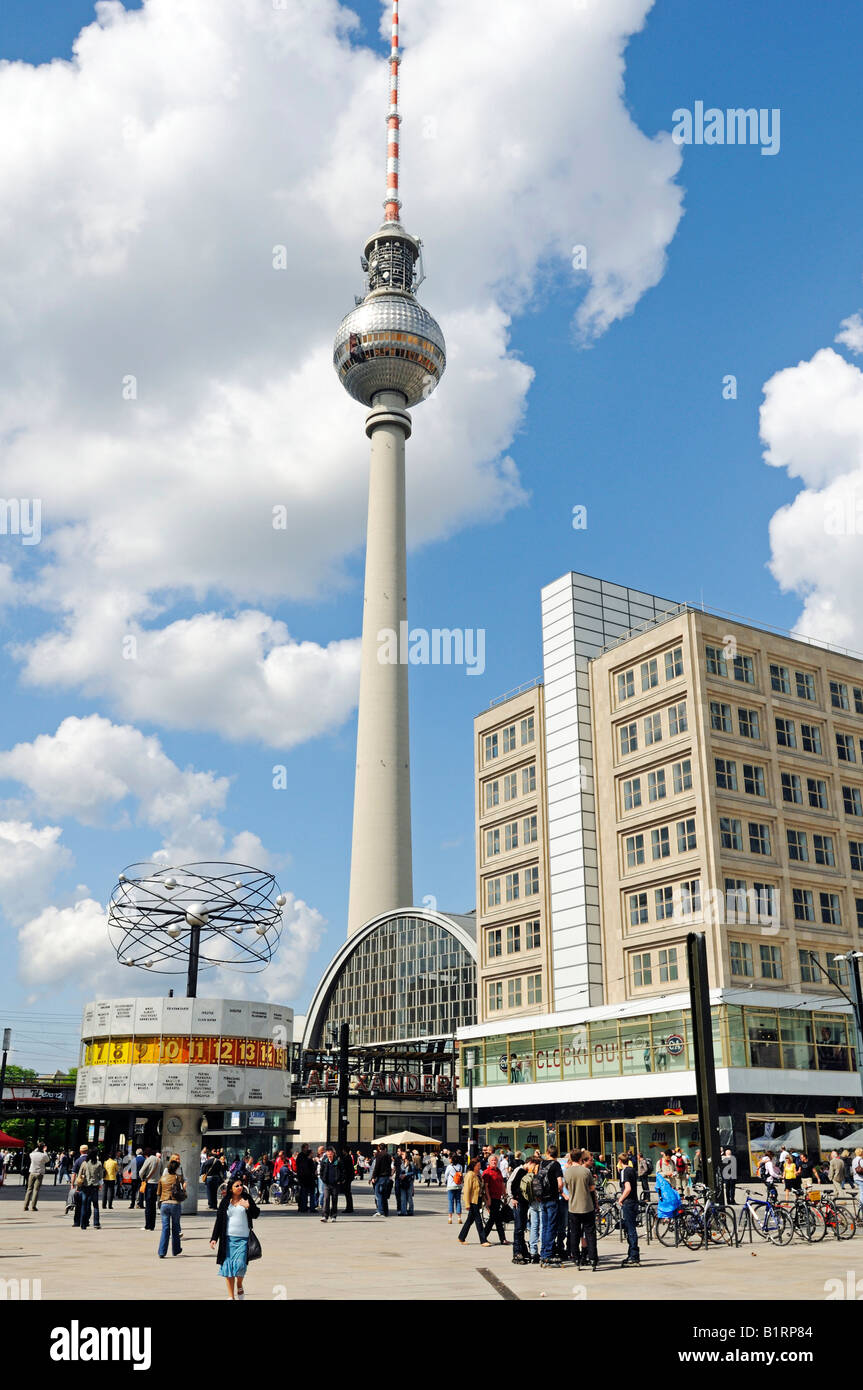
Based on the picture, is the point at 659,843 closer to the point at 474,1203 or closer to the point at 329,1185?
the point at 329,1185

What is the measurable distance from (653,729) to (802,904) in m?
10.4

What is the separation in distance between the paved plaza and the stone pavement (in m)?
0.02

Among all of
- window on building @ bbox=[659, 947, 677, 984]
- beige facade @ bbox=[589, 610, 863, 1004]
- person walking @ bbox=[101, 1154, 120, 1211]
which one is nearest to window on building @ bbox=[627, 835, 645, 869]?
beige facade @ bbox=[589, 610, 863, 1004]

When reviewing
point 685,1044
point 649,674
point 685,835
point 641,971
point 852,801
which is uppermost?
point 649,674

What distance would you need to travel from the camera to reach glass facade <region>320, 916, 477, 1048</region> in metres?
80.2

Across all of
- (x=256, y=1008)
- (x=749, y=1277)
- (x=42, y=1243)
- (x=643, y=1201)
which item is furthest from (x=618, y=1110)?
(x=749, y=1277)

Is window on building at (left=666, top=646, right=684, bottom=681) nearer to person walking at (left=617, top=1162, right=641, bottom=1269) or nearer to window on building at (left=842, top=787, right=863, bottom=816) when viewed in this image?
window on building at (left=842, top=787, right=863, bottom=816)

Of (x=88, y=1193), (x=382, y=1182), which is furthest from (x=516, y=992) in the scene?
(x=88, y=1193)

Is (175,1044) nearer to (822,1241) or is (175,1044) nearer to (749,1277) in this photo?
(822,1241)

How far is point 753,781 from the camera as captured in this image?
54.7m

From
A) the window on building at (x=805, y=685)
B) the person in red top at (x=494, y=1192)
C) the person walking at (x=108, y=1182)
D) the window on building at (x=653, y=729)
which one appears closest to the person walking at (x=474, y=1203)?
the person in red top at (x=494, y=1192)

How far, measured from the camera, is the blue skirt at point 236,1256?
15227mm

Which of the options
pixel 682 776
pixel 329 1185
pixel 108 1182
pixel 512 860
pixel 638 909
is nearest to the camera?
pixel 329 1185
